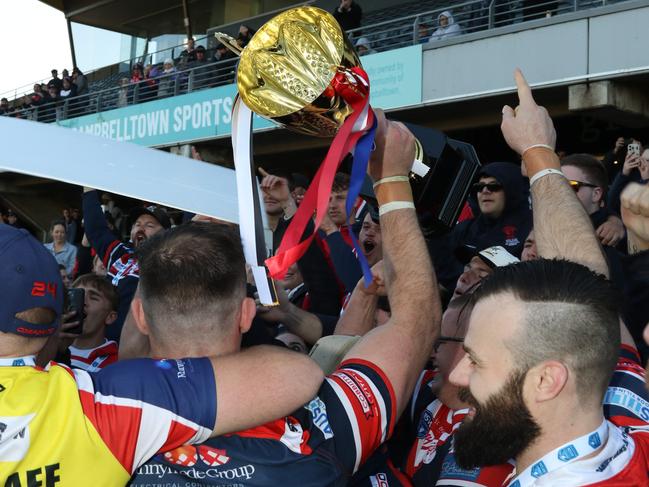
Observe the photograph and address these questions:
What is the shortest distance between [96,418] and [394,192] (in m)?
0.87

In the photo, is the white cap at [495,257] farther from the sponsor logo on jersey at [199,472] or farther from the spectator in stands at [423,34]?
the spectator in stands at [423,34]

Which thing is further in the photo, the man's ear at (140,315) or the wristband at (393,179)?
the wristband at (393,179)

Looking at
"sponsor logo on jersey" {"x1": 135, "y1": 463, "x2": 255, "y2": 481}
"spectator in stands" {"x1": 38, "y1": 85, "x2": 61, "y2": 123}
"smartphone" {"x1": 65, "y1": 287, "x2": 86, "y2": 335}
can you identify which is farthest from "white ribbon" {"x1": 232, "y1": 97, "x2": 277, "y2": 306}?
"spectator in stands" {"x1": 38, "y1": 85, "x2": 61, "y2": 123}

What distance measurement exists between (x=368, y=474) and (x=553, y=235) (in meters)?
0.74

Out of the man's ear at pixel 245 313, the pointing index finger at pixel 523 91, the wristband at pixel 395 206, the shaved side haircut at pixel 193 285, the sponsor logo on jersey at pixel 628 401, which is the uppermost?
the pointing index finger at pixel 523 91

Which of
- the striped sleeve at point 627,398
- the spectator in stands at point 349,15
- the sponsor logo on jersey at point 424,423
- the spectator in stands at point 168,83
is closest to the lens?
the striped sleeve at point 627,398

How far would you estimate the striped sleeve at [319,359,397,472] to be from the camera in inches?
67.5

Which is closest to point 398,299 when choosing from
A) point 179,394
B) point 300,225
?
point 300,225

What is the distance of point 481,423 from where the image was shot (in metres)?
1.57

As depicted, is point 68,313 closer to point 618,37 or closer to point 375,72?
point 618,37

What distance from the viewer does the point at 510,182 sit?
15.2ft

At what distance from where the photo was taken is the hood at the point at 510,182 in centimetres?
460

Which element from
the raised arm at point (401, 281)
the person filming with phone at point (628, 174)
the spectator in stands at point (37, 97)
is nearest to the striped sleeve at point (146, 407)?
the raised arm at point (401, 281)

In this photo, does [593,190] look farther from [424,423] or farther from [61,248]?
[61,248]
